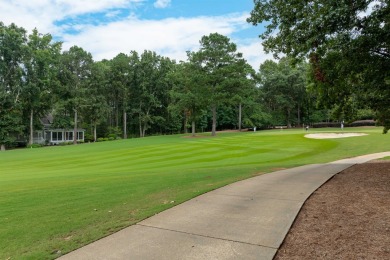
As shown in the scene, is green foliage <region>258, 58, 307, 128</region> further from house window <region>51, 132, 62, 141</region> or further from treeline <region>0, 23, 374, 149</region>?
house window <region>51, 132, 62, 141</region>

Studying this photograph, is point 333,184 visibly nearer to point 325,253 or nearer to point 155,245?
point 325,253

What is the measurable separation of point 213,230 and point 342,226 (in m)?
2.05

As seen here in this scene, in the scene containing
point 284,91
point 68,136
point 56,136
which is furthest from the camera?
point 284,91

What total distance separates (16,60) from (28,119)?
9.82 meters

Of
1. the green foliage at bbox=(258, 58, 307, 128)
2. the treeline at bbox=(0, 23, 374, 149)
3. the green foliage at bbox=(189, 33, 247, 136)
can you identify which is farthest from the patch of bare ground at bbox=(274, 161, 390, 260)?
the green foliage at bbox=(258, 58, 307, 128)

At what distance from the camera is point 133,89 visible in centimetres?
5962

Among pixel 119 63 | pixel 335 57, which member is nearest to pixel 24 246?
pixel 335 57

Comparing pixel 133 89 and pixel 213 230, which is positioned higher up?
pixel 133 89

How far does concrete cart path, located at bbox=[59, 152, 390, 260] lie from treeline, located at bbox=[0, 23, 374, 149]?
2966 cm

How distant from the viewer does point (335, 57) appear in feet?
28.6

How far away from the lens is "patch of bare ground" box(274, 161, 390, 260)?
3.71 metres

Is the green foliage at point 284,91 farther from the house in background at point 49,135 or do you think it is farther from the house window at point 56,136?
the house window at point 56,136

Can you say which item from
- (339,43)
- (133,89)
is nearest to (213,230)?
(339,43)

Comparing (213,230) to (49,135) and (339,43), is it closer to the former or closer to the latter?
(339,43)
